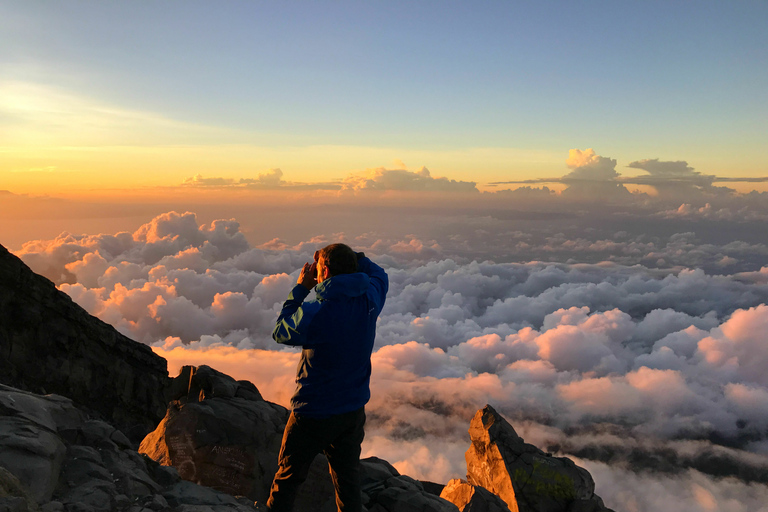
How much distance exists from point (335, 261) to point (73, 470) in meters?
4.36

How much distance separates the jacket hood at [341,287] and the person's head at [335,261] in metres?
0.22

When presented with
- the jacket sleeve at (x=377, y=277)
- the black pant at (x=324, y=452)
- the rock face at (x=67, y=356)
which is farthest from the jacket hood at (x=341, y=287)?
the rock face at (x=67, y=356)

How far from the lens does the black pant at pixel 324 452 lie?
5.05 meters

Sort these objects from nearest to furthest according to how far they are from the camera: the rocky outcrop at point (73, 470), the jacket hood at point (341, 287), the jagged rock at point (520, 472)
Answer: the jacket hood at point (341, 287), the rocky outcrop at point (73, 470), the jagged rock at point (520, 472)

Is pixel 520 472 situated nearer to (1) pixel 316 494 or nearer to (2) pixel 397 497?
(2) pixel 397 497

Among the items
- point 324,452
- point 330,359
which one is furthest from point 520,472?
point 330,359

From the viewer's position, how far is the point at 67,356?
36.5 feet

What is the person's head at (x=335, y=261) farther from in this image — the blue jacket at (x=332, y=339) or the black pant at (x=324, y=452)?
the black pant at (x=324, y=452)

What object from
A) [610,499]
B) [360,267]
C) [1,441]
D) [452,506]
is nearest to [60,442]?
[1,441]

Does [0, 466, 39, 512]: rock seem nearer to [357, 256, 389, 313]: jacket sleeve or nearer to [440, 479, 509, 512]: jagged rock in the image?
[357, 256, 389, 313]: jacket sleeve

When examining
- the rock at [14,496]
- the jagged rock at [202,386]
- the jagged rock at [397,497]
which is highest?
the rock at [14,496]

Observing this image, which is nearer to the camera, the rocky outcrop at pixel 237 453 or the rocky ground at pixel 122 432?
the rocky ground at pixel 122 432

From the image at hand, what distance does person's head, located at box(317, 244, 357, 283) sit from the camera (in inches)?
196

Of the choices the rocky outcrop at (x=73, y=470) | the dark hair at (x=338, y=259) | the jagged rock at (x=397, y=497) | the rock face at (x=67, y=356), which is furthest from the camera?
the rock face at (x=67, y=356)
